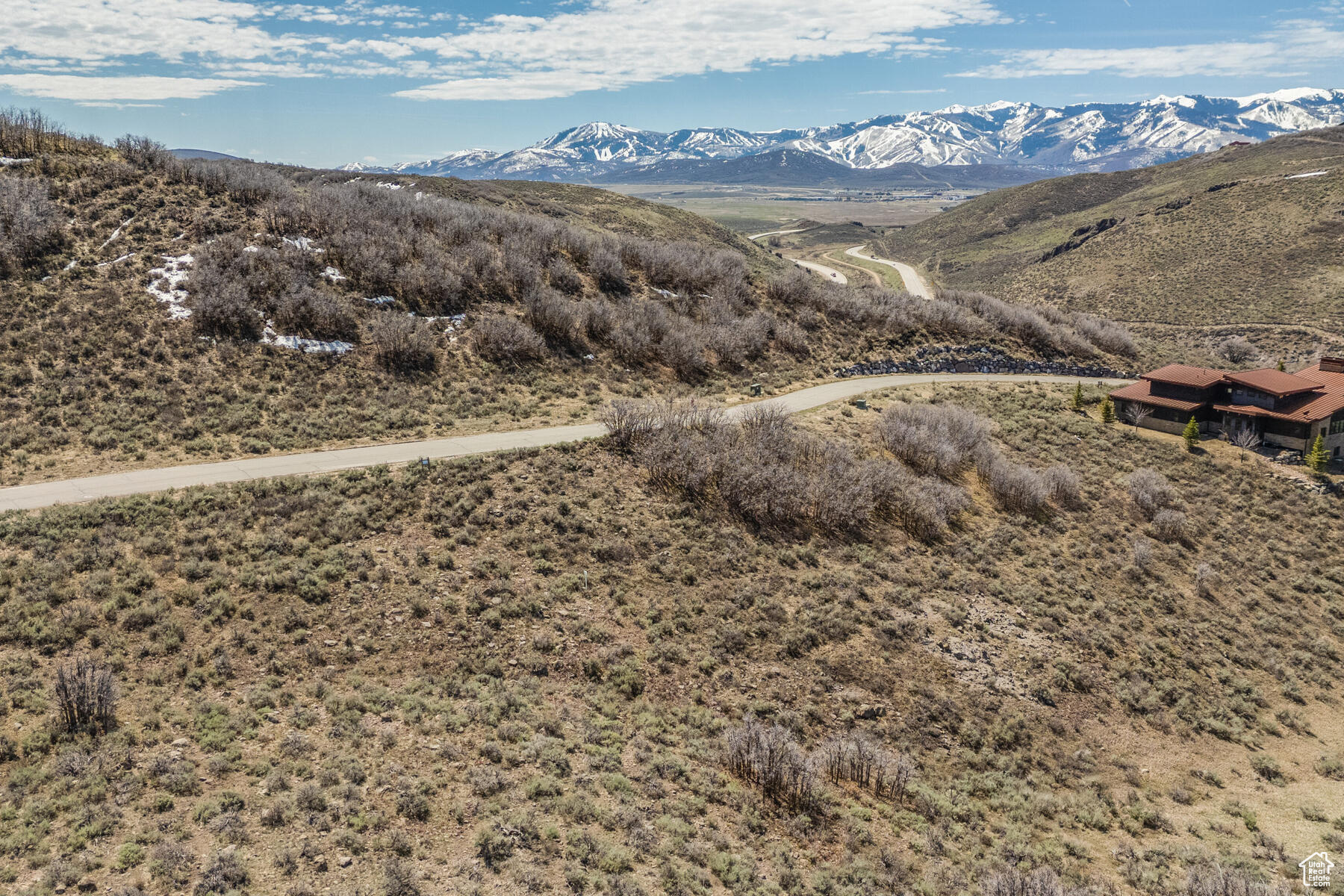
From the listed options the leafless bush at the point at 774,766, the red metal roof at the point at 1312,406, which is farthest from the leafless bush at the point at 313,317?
the red metal roof at the point at 1312,406

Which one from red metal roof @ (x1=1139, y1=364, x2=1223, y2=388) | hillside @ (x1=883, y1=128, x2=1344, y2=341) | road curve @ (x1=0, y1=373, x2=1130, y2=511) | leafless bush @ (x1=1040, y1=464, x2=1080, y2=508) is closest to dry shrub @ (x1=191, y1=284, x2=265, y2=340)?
road curve @ (x1=0, y1=373, x2=1130, y2=511)

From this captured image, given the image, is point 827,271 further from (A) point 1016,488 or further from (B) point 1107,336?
(A) point 1016,488

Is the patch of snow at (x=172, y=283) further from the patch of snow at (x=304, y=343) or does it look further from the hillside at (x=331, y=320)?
the patch of snow at (x=304, y=343)

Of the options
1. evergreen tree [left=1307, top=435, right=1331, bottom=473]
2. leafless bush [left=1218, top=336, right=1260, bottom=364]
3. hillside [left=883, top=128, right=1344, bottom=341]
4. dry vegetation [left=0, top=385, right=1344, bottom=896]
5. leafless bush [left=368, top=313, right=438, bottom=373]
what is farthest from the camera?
hillside [left=883, top=128, right=1344, bottom=341]

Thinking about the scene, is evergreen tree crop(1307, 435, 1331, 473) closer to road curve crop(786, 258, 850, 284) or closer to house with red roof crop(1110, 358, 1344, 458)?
house with red roof crop(1110, 358, 1344, 458)

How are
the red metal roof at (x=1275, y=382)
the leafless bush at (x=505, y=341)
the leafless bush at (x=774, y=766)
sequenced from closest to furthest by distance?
the leafless bush at (x=774, y=766)
the leafless bush at (x=505, y=341)
the red metal roof at (x=1275, y=382)

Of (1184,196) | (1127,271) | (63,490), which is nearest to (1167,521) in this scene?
(63,490)
